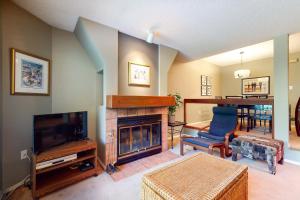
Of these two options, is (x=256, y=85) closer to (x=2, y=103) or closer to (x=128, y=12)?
(x=128, y=12)

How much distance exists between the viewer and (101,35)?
2.50 meters

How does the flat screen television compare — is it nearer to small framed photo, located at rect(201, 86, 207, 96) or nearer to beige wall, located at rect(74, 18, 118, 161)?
beige wall, located at rect(74, 18, 118, 161)

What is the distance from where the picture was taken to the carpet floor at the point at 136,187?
71.2 inches

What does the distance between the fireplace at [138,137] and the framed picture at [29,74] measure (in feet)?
4.57

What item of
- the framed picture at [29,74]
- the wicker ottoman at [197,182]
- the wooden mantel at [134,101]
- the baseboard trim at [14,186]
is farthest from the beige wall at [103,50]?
the wicker ottoman at [197,182]

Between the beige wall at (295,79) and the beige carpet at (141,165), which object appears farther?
the beige wall at (295,79)

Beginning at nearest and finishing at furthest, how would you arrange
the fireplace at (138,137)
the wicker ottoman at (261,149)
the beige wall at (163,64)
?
the wicker ottoman at (261,149) → the fireplace at (138,137) → the beige wall at (163,64)

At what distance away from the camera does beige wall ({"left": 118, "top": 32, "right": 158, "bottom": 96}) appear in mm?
2969

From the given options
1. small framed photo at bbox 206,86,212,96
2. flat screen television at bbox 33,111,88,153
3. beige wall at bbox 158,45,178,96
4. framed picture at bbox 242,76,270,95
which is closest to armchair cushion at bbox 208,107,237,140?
beige wall at bbox 158,45,178,96

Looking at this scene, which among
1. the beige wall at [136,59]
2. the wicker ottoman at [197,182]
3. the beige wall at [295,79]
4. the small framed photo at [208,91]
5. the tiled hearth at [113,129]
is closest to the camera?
the wicker ottoman at [197,182]

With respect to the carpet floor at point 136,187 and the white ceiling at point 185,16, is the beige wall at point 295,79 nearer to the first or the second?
the white ceiling at point 185,16

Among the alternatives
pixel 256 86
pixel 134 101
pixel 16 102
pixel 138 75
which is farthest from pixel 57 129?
pixel 256 86

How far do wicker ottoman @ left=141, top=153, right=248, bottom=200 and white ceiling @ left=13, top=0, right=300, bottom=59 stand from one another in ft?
6.99

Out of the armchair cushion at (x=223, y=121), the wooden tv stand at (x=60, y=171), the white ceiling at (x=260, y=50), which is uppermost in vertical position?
the white ceiling at (x=260, y=50)
